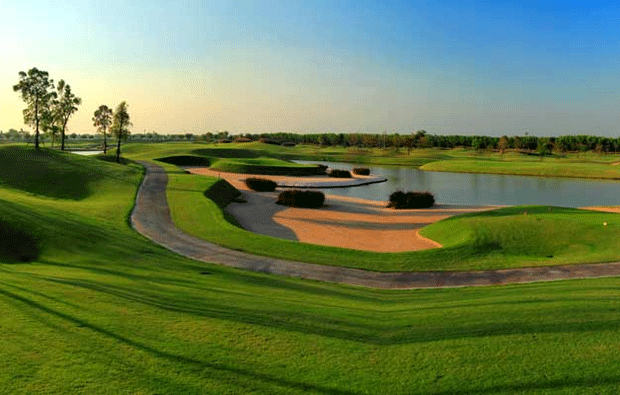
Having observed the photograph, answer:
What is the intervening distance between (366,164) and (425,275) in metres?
99.9

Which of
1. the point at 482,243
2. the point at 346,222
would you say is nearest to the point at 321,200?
the point at 346,222

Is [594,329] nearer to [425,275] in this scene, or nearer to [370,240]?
[425,275]

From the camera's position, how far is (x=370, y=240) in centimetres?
2711

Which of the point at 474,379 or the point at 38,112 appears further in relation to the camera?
the point at 38,112

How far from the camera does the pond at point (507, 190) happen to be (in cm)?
4978

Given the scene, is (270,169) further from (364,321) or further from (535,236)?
(364,321)

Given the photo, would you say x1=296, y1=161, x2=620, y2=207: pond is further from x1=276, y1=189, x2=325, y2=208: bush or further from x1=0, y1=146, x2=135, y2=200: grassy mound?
x1=0, y1=146, x2=135, y2=200: grassy mound

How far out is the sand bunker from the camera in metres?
26.5

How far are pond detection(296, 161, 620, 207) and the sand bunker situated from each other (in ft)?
31.9

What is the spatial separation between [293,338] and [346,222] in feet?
84.2

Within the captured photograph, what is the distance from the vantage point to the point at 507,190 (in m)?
59.9

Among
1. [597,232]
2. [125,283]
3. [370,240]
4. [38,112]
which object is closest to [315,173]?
[38,112]

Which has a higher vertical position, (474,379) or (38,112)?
(38,112)

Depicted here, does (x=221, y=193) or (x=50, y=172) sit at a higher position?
(x=50, y=172)
